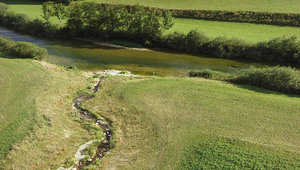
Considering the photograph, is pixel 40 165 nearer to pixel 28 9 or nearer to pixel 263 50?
pixel 263 50

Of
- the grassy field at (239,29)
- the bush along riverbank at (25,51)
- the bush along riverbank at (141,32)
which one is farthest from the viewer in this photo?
the grassy field at (239,29)

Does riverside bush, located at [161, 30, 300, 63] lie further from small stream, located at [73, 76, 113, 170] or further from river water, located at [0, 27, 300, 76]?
small stream, located at [73, 76, 113, 170]

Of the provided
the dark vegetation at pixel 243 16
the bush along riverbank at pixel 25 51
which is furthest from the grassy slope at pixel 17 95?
the dark vegetation at pixel 243 16

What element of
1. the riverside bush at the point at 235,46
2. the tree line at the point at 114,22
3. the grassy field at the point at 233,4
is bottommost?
the riverside bush at the point at 235,46

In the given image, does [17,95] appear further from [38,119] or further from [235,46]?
[235,46]

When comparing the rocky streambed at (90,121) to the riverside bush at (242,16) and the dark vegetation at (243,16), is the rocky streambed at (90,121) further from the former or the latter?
the dark vegetation at (243,16)

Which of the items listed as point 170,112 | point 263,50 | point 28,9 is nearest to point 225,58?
point 263,50

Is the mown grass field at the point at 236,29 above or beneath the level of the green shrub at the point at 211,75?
above
